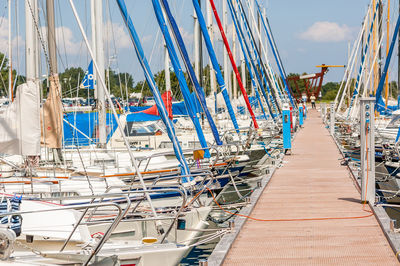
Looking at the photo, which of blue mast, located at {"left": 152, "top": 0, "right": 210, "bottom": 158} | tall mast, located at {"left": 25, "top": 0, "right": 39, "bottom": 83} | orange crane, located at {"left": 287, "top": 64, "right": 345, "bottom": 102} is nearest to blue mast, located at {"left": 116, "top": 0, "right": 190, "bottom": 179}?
blue mast, located at {"left": 152, "top": 0, "right": 210, "bottom": 158}

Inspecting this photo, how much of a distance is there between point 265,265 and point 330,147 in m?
15.3

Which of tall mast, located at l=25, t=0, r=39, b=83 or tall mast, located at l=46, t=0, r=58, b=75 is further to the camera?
tall mast, located at l=46, t=0, r=58, b=75

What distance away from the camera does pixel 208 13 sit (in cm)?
2686

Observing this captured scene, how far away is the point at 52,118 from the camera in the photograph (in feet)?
43.3

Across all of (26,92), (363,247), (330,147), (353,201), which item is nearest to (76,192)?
(26,92)

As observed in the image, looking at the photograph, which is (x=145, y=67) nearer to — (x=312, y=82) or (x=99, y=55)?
(x=99, y=55)

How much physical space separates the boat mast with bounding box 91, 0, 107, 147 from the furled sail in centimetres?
354

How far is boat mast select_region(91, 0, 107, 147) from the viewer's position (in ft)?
55.9

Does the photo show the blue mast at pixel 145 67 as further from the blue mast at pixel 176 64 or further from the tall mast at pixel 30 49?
the tall mast at pixel 30 49

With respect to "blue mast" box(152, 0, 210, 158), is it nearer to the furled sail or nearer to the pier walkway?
the pier walkway

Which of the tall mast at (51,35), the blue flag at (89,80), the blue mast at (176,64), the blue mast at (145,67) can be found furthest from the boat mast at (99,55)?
the blue mast at (145,67)

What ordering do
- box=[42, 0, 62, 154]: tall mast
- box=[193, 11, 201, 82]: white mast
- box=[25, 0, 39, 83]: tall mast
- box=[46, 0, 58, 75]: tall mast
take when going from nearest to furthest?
box=[25, 0, 39, 83]: tall mast < box=[42, 0, 62, 154]: tall mast < box=[46, 0, 58, 75]: tall mast < box=[193, 11, 201, 82]: white mast

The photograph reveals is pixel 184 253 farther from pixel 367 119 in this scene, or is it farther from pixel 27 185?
pixel 27 185

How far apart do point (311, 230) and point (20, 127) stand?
6.18 m
